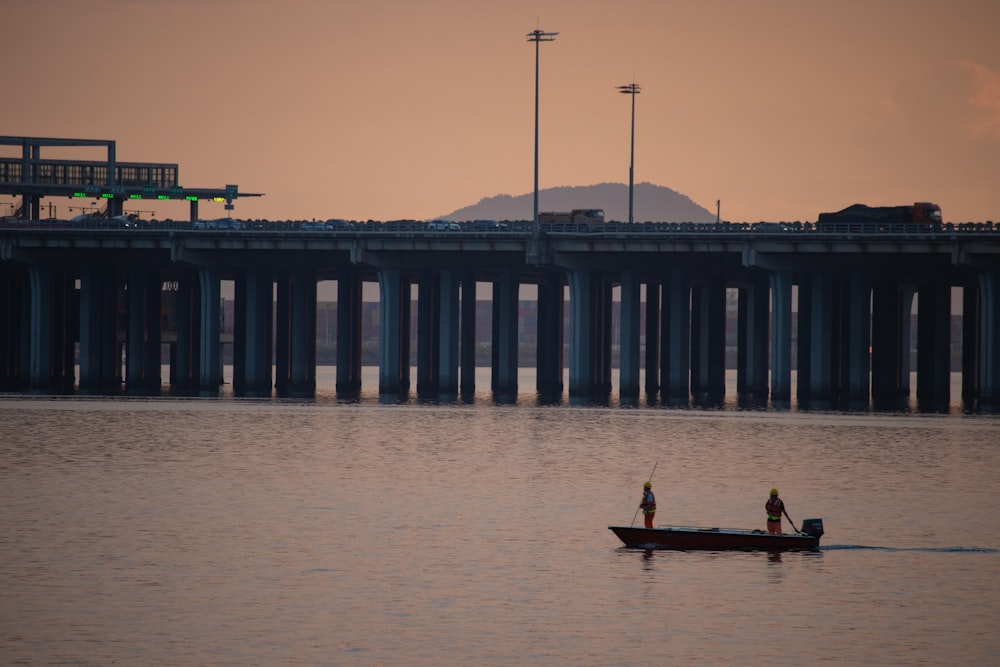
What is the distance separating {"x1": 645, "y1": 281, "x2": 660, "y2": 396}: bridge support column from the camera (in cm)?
18588

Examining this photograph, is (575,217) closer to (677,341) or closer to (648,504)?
(677,341)

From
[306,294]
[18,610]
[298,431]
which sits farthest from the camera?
[306,294]

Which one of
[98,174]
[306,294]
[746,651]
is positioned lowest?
[746,651]

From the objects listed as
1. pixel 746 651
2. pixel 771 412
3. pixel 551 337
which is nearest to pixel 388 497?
pixel 746 651

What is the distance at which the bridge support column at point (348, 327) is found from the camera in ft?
570

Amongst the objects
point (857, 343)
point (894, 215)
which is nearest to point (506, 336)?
point (857, 343)

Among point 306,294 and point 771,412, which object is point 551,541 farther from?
point 306,294

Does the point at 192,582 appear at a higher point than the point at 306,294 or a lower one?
lower

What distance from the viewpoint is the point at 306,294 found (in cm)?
16600

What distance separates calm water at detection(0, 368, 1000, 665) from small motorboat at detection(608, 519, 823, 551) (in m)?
0.54

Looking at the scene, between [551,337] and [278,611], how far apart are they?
5274 inches

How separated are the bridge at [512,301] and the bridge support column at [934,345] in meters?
0.27

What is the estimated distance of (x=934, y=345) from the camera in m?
153

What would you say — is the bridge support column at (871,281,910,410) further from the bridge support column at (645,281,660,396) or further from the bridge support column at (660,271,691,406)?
the bridge support column at (645,281,660,396)
